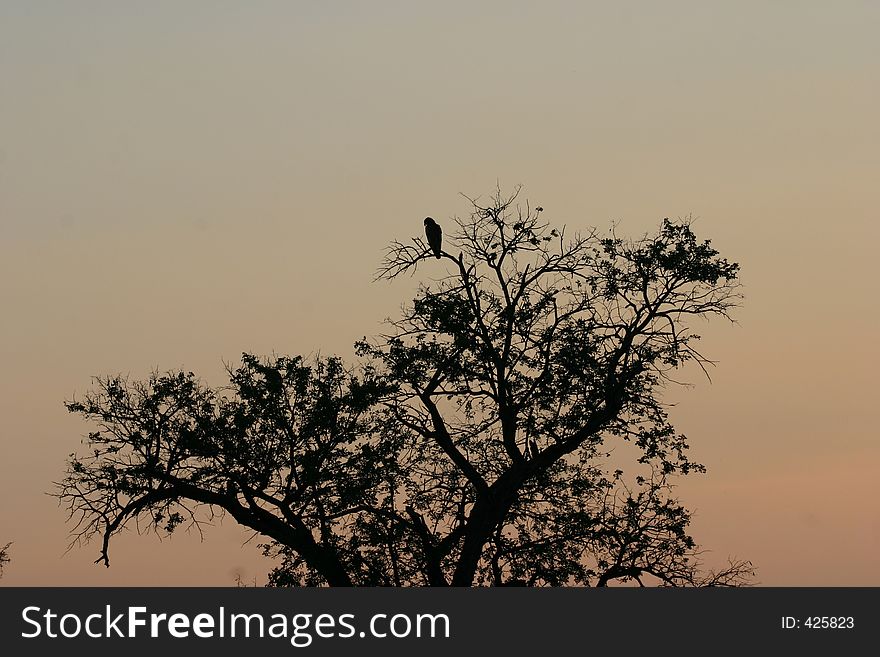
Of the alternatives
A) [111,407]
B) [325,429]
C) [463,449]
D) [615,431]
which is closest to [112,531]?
[111,407]

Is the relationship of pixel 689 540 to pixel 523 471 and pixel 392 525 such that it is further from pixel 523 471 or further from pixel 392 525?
pixel 392 525

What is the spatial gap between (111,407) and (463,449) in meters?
6.58

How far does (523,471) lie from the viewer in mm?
29250

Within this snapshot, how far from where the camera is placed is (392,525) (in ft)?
100
